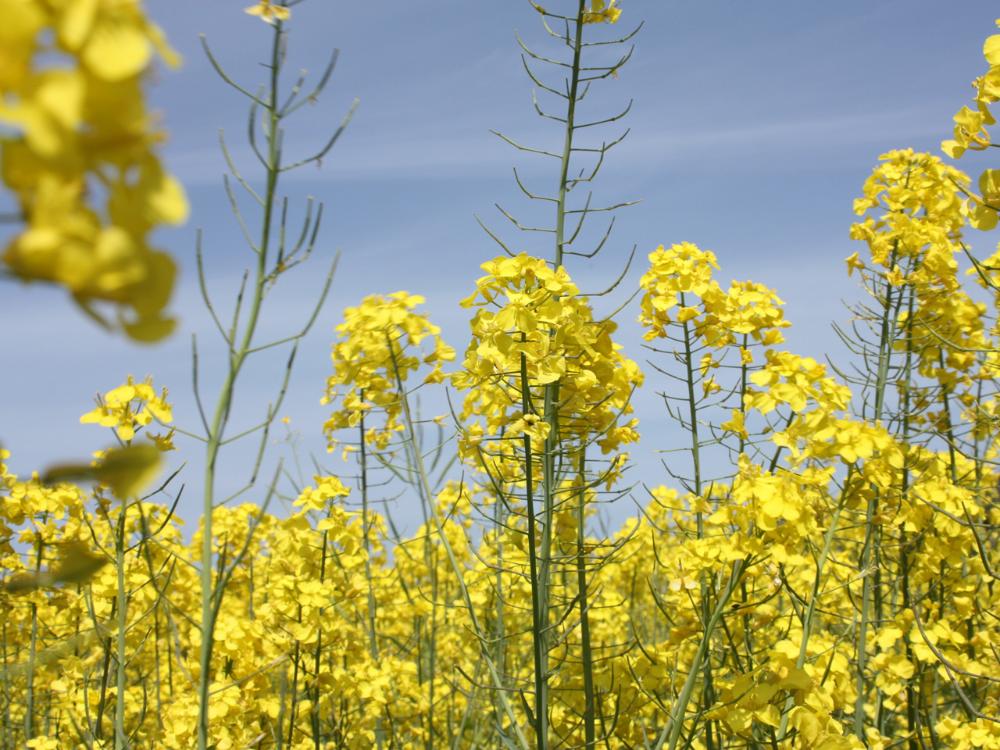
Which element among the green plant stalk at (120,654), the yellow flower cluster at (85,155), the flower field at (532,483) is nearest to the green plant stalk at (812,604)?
the flower field at (532,483)

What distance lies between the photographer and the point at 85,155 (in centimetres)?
64

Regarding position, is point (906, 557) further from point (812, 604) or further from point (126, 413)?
point (126, 413)

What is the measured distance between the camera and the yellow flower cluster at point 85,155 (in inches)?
23.8

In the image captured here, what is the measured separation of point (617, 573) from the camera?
27.1 feet

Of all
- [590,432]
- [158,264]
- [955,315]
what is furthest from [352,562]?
[158,264]

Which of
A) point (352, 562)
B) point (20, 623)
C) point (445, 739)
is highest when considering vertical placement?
point (352, 562)

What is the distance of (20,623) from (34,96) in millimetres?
5722

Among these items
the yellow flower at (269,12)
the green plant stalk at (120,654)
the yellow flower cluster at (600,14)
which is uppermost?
the yellow flower cluster at (600,14)

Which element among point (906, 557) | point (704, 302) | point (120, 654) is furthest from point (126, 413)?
point (906, 557)

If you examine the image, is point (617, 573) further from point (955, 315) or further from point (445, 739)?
point (955, 315)

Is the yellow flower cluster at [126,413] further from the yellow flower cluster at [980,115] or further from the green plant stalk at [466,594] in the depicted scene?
the yellow flower cluster at [980,115]

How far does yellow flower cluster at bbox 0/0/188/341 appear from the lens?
23.8 inches

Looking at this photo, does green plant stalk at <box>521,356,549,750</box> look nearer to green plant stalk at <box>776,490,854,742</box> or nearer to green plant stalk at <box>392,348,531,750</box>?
green plant stalk at <box>392,348,531,750</box>

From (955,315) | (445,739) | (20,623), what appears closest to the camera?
(955,315)
